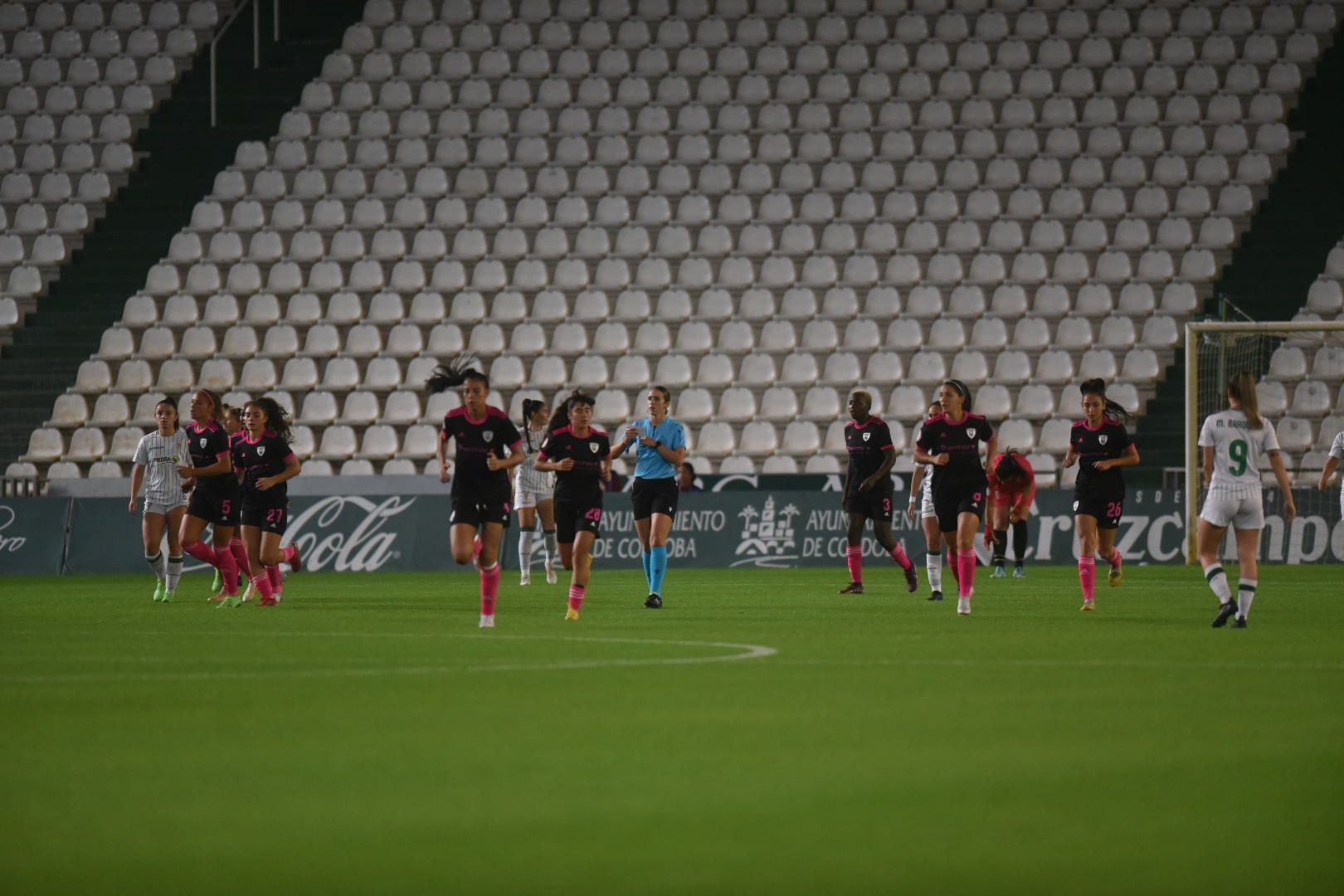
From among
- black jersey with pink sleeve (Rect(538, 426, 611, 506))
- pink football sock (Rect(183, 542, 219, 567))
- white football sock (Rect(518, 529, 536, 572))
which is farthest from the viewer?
white football sock (Rect(518, 529, 536, 572))

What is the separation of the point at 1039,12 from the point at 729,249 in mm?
7502

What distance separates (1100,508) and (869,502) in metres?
3.83

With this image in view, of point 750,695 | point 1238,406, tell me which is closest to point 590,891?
point 750,695

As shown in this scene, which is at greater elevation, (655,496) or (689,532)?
(655,496)

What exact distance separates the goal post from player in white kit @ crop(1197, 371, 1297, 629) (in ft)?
34.3

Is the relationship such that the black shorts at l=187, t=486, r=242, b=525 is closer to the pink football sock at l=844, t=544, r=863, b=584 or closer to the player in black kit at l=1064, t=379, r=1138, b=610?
the pink football sock at l=844, t=544, r=863, b=584

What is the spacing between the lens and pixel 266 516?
1827 centimetres

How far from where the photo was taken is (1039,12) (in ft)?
111

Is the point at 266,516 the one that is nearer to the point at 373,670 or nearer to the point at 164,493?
the point at 164,493

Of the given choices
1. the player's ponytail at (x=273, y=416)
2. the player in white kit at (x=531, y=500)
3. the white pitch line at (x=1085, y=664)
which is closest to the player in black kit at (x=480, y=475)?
the white pitch line at (x=1085, y=664)

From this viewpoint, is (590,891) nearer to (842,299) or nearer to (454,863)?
(454,863)

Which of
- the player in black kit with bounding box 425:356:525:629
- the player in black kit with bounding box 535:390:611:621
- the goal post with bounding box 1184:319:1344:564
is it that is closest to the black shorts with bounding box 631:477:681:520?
the player in black kit with bounding box 535:390:611:621

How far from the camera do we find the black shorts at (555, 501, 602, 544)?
15.7m

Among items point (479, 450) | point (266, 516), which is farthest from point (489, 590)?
point (266, 516)
